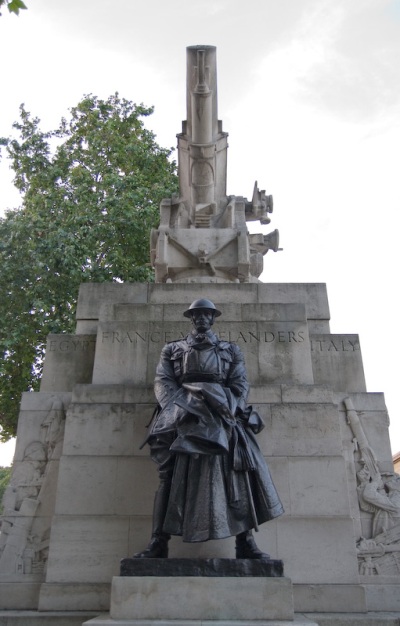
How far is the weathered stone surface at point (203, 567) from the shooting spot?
5.62 metres

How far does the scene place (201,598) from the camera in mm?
5359

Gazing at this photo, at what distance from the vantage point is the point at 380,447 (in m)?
8.35

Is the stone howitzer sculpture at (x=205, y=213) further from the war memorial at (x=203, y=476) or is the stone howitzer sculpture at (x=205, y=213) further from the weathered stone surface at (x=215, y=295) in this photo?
the war memorial at (x=203, y=476)

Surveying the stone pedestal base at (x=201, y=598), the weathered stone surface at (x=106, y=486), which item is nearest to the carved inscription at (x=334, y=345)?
the weathered stone surface at (x=106, y=486)

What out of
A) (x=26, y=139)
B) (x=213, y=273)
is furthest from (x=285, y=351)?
(x=26, y=139)

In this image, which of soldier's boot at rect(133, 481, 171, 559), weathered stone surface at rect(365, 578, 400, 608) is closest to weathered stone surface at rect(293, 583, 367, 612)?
weathered stone surface at rect(365, 578, 400, 608)

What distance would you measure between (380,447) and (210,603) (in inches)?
160

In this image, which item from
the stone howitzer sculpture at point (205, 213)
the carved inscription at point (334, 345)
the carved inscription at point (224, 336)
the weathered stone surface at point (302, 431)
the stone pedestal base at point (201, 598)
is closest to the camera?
the stone pedestal base at point (201, 598)

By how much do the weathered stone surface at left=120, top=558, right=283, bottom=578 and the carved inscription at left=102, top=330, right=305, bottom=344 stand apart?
142 inches

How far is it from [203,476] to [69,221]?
16.6 m

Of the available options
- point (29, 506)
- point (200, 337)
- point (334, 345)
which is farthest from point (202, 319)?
point (29, 506)

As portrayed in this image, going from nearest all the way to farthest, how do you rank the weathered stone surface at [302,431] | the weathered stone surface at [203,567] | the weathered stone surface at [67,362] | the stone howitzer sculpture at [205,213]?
the weathered stone surface at [203,567]
the weathered stone surface at [302,431]
the weathered stone surface at [67,362]
the stone howitzer sculpture at [205,213]

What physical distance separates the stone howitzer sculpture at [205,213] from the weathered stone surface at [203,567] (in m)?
6.18

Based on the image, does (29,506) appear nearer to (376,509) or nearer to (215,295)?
(215,295)
